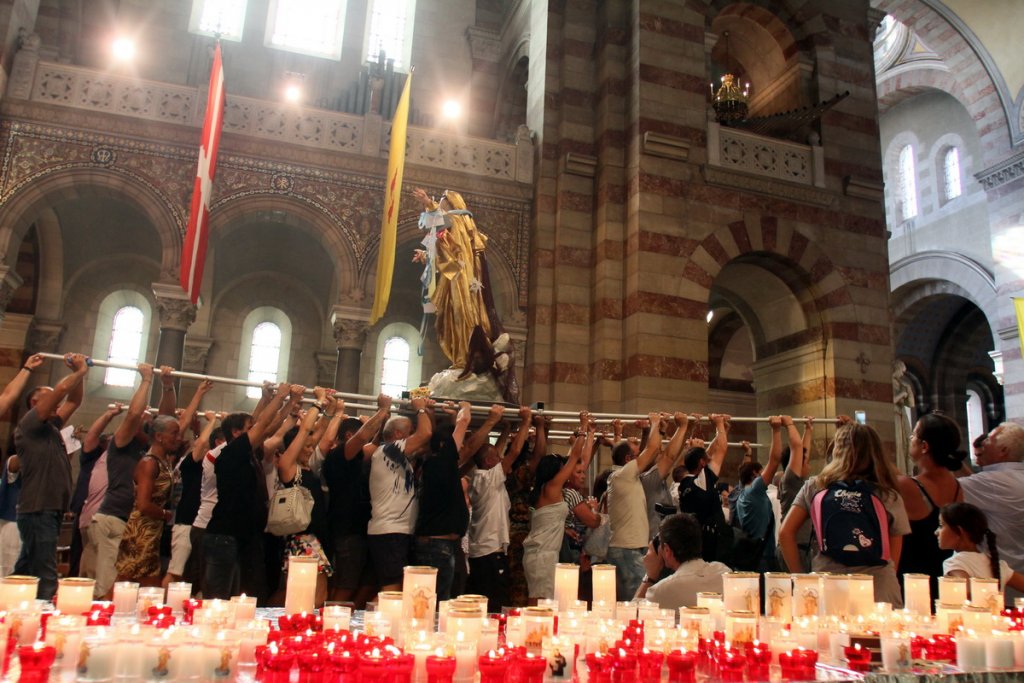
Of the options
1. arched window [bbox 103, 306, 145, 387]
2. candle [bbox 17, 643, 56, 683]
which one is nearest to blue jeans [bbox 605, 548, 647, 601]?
candle [bbox 17, 643, 56, 683]

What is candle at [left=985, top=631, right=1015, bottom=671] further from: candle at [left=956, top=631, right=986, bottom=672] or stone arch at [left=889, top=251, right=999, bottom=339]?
stone arch at [left=889, top=251, right=999, bottom=339]

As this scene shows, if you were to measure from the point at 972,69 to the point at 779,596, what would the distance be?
16490 millimetres

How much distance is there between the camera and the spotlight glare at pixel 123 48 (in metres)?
13.7

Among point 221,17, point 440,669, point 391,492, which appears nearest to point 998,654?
point 440,669

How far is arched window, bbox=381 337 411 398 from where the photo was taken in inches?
591

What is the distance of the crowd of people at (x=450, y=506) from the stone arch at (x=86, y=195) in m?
5.26

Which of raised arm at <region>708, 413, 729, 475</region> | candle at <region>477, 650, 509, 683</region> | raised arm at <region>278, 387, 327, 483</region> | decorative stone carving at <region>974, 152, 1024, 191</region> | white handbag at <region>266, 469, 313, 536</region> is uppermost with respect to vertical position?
decorative stone carving at <region>974, 152, 1024, 191</region>

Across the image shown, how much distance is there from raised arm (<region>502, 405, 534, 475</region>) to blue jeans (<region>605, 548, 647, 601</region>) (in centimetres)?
91

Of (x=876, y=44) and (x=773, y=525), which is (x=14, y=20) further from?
(x=876, y=44)

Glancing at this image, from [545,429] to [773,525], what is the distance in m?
1.83

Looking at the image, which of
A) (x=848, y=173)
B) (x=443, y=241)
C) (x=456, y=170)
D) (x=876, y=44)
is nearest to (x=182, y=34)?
(x=456, y=170)

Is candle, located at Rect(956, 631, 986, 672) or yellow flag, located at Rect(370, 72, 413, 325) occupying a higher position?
yellow flag, located at Rect(370, 72, 413, 325)

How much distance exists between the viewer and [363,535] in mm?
4871

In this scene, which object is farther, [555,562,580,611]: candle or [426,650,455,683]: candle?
[555,562,580,611]: candle
